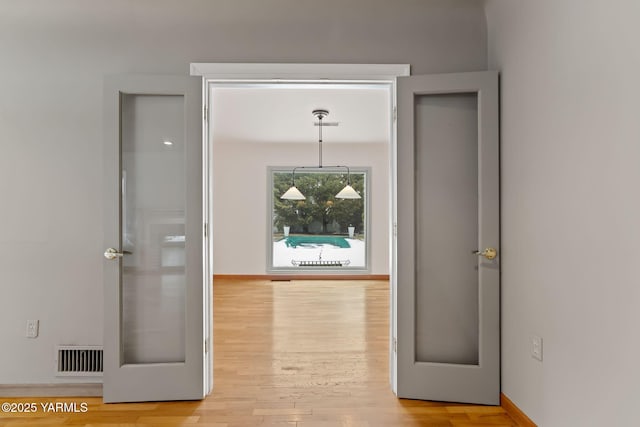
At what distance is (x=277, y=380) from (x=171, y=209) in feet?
4.86

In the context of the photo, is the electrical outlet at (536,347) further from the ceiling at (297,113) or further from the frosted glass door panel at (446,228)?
the ceiling at (297,113)

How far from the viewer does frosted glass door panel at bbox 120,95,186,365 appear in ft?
7.72

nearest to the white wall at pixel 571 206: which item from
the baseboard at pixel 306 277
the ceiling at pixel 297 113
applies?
the ceiling at pixel 297 113

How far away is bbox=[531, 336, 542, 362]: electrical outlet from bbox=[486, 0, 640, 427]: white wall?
39 mm

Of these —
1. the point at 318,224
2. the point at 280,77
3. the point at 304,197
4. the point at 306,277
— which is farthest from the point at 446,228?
the point at 318,224

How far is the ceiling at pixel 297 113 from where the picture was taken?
3889 mm

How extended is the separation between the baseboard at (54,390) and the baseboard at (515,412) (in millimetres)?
2700

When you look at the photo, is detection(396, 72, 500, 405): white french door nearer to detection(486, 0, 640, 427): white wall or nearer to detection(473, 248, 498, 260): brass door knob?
detection(473, 248, 498, 260): brass door knob

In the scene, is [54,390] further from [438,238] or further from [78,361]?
[438,238]

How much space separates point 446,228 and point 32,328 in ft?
9.66

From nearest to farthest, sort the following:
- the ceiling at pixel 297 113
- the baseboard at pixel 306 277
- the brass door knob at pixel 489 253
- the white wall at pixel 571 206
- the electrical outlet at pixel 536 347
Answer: the white wall at pixel 571 206
the electrical outlet at pixel 536 347
the brass door knob at pixel 489 253
the ceiling at pixel 297 113
the baseboard at pixel 306 277

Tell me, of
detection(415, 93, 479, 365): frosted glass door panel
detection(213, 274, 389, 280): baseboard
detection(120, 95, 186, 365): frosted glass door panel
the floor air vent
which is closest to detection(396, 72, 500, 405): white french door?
detection(415, 93, 479, 365): frosted glass door panel

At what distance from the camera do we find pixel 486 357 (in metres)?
2.24

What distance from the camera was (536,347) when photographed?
1905mm
